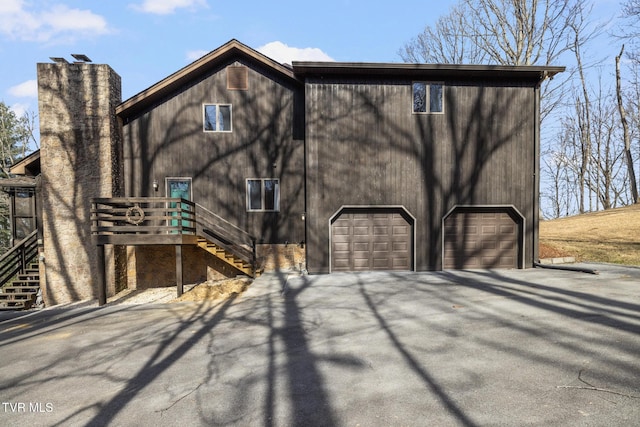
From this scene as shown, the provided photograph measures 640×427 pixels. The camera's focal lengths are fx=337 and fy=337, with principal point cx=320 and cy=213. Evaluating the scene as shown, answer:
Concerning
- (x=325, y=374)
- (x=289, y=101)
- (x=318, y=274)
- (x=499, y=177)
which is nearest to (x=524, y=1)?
(x=499, y=177)

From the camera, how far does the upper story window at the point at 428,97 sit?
13148mm

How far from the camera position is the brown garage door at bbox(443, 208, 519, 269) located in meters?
13.4

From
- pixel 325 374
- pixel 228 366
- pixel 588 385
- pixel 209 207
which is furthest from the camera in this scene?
pixel 209 207

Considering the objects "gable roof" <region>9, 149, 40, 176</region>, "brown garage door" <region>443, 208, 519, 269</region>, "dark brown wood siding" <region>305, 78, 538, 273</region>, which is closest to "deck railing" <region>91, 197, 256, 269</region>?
"dark brown wood siding" <region>305, 78, 538, 273</region>

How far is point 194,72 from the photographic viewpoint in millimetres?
13461

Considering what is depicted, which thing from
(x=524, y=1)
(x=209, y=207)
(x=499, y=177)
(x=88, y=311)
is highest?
(x=524, y=1)

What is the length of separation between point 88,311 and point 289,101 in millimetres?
10251

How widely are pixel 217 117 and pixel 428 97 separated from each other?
8.52m

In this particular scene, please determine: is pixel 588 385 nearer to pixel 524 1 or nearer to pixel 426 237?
pixel 426 237

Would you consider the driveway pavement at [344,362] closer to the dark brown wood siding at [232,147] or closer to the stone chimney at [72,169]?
the stone chimney at [72,169]

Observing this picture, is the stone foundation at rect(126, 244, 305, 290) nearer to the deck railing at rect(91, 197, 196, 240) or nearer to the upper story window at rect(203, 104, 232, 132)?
the deck railing at rect(91, 197, 196, 240)

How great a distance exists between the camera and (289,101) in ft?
46.0

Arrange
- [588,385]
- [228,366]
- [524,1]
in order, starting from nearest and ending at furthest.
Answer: [588,385]
[228,366]
[524,1]

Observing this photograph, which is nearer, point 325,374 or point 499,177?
point 325,374
